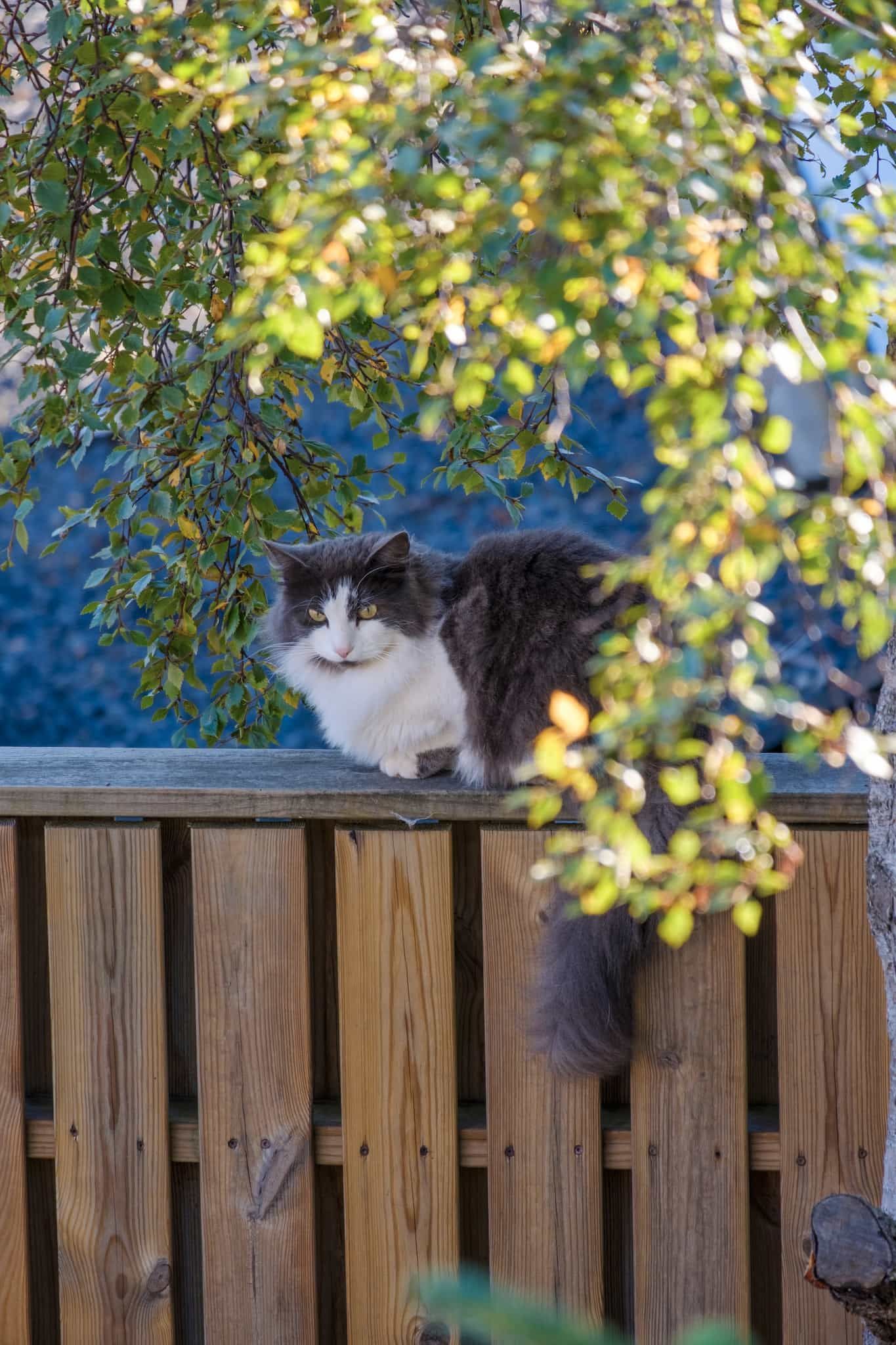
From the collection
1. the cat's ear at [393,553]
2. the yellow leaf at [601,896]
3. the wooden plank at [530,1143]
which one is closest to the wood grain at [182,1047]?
the wooden plank at [530,1143]

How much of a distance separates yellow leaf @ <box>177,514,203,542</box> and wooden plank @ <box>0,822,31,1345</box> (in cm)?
68

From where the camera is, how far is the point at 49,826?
1676mm

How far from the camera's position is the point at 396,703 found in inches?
78.6

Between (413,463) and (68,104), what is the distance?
3.26 metres

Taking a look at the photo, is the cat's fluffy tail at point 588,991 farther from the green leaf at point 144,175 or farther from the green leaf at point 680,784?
the green leaf at point 144,175

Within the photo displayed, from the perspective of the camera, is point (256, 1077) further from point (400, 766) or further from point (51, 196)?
point (51, 196)

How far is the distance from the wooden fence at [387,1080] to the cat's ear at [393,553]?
1.47ft

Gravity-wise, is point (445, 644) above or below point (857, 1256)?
above

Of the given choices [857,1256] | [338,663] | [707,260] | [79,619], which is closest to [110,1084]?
[338,663]

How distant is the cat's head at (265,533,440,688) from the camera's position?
2.05 metres

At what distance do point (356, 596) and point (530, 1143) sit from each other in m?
0.87

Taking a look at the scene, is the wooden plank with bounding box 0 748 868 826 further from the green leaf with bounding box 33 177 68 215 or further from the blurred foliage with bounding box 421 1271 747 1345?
the blurred foliage with bounding box 421 1271 747 1345

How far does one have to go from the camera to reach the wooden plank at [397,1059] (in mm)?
1627

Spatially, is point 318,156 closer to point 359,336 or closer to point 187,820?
point 187,820
